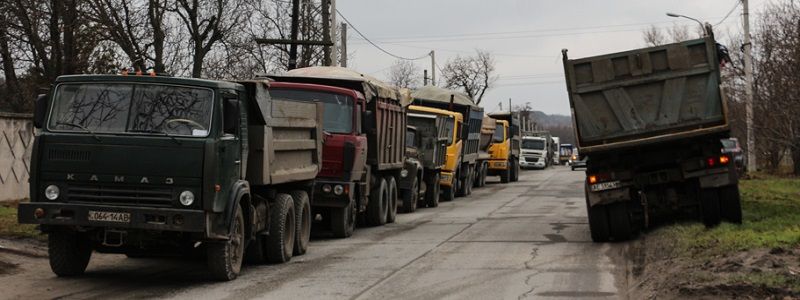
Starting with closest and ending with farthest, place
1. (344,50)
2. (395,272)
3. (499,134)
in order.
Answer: (395,272)
(344,50)
(499,134)

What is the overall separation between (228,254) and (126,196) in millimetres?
1374

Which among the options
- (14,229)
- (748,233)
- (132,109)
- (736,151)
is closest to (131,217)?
(132,109)

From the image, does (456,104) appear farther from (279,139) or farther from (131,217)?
(131,217)

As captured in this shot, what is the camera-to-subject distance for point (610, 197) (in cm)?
1509

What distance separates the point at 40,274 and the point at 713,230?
904 centimetres

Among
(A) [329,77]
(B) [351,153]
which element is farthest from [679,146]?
(A) [329,77]

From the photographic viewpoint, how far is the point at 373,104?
18578mm

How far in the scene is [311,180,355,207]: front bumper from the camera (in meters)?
16.7

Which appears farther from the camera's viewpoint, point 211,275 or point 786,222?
point 786,222

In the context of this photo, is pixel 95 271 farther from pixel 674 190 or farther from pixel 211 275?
pixel 674 190

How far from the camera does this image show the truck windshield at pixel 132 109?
35.4ft

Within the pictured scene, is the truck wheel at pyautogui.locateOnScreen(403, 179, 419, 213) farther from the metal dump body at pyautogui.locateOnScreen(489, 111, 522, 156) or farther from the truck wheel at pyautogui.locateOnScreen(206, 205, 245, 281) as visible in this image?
the metal dump body at pyautogui.locateOnScreen(489, 111, 522, 156)

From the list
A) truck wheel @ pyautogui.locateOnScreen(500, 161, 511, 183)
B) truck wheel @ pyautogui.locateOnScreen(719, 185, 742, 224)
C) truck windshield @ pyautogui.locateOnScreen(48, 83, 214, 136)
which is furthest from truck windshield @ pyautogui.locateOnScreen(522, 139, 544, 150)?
truck windshield @ pyautogui.locateOnScreen(48, 83, 214, 136)

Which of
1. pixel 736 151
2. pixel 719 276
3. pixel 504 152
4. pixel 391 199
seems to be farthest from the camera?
pixel 504 152
